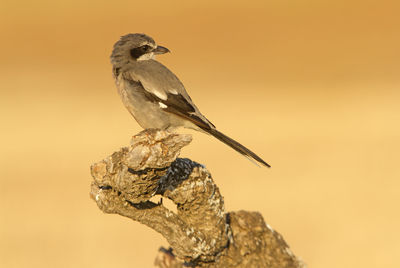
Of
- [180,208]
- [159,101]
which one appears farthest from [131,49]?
[180,208]

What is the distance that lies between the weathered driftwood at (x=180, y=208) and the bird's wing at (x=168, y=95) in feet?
1.89

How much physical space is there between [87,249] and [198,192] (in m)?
5.57

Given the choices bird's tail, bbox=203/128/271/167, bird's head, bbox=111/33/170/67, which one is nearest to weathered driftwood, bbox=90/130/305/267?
bird's tail, bbox=203/128/271/167

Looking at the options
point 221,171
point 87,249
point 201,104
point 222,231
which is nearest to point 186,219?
point 222,231

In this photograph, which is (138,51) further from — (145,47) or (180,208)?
(180,208)

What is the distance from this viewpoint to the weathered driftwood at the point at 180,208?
13.7 ft

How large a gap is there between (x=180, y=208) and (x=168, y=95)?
94 centimetres

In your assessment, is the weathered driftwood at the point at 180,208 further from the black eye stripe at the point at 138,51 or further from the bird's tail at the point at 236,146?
the black eye stripe at the point at 138,51

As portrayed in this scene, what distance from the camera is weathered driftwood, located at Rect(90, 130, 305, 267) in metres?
4.18

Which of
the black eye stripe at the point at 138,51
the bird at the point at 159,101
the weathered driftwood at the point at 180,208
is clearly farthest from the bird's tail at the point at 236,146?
the black eye stripe at the point at 138,51

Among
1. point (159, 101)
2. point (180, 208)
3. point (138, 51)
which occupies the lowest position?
point (180, 208)

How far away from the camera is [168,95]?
5.37m

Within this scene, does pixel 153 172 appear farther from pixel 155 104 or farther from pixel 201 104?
pixel 201 104

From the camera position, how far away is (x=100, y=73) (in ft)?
67.6
